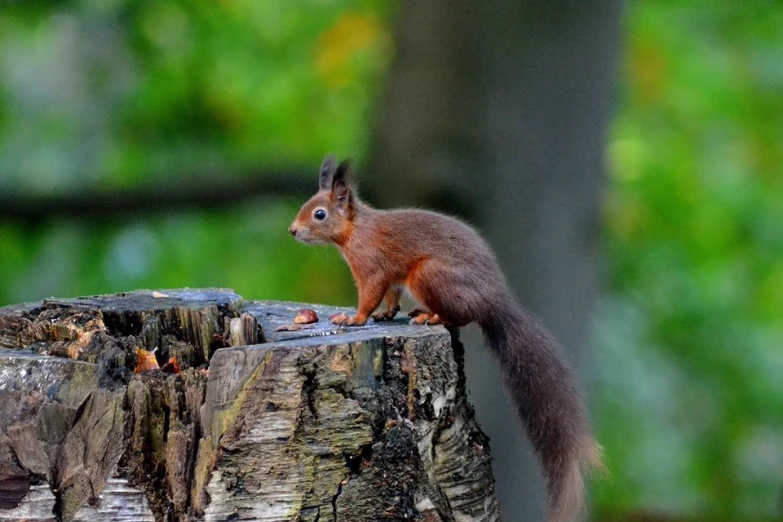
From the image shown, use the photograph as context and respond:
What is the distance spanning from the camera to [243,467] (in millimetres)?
2225

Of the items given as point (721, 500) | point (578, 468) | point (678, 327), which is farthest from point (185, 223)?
point (578, 468)

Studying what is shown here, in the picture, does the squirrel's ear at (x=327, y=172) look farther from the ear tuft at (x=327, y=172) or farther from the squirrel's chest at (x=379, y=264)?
the squirrel's chest at (x=379, y=264)

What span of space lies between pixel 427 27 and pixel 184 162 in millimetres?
1934

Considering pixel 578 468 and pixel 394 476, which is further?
pixel 578 468

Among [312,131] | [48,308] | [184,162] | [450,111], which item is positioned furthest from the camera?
[312,131]

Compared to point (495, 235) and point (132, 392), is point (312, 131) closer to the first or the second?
point (495, 235)

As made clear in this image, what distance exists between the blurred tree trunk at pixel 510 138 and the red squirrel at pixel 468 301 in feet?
6.28

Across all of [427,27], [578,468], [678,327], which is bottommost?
[678,327]

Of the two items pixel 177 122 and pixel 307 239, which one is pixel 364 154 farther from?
pixel 307 239

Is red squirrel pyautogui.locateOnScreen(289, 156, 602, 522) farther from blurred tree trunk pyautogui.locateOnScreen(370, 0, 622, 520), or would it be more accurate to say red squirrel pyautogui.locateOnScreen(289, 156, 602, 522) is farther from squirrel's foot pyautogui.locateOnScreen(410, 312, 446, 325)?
blurred tree trunk pyautogui.locateOnScreen(370, 0, 622, 520)

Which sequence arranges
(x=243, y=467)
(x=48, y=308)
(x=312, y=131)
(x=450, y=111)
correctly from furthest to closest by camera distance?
(x=312, y=131) → (x=450, y=111) → (x=48, y=308) → (x=243, y=467)

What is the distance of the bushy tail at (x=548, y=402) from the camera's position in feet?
8.95

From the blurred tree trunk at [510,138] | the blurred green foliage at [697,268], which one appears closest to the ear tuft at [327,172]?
the blurred tree trunk at [510,138]

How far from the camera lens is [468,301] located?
2939mm
